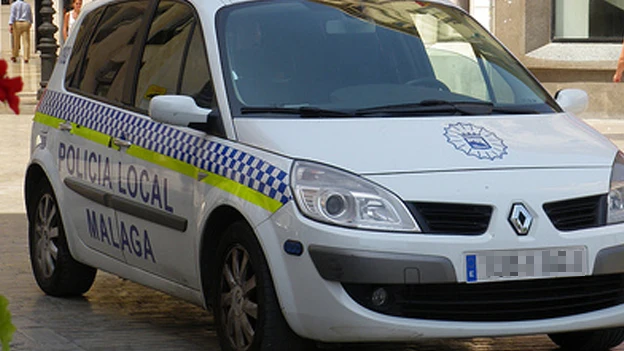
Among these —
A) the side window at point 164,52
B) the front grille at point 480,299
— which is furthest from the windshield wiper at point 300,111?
the front grille at point 480,299

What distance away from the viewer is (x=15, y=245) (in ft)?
29.7

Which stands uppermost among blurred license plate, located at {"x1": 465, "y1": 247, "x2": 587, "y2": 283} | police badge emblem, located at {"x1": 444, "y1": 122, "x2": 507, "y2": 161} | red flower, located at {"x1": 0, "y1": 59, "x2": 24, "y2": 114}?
red flower, located at {"x1": 0, "y1": 59, "x2": 24, "y2": 114}

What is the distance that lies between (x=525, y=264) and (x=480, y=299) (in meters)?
0.19

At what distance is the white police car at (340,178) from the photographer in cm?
490

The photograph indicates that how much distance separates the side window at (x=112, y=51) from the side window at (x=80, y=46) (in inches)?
2.0

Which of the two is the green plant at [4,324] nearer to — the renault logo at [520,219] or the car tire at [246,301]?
the car tire at [246,301]

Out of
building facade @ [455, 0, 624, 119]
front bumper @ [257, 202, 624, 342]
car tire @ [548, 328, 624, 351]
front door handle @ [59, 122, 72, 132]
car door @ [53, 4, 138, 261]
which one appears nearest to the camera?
front bumper @ [257, 202, 624, 342]

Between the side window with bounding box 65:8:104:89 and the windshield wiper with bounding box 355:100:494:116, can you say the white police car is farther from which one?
the side window with bounding box 65:8:104:89

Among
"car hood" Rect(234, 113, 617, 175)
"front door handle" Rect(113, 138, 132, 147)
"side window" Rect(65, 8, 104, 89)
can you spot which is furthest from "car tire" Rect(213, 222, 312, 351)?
"side window" Rect(65, 8, 104, 89)

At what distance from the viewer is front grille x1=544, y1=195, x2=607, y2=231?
5008 millimetres

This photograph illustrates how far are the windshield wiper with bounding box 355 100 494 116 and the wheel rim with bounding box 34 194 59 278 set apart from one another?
81.4 inches

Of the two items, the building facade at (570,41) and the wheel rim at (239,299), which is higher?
the wheel rim at (239,299)

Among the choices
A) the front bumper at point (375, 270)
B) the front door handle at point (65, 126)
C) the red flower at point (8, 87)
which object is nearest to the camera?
the red flower at point (8, 87)

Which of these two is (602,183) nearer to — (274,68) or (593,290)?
(593,290)
